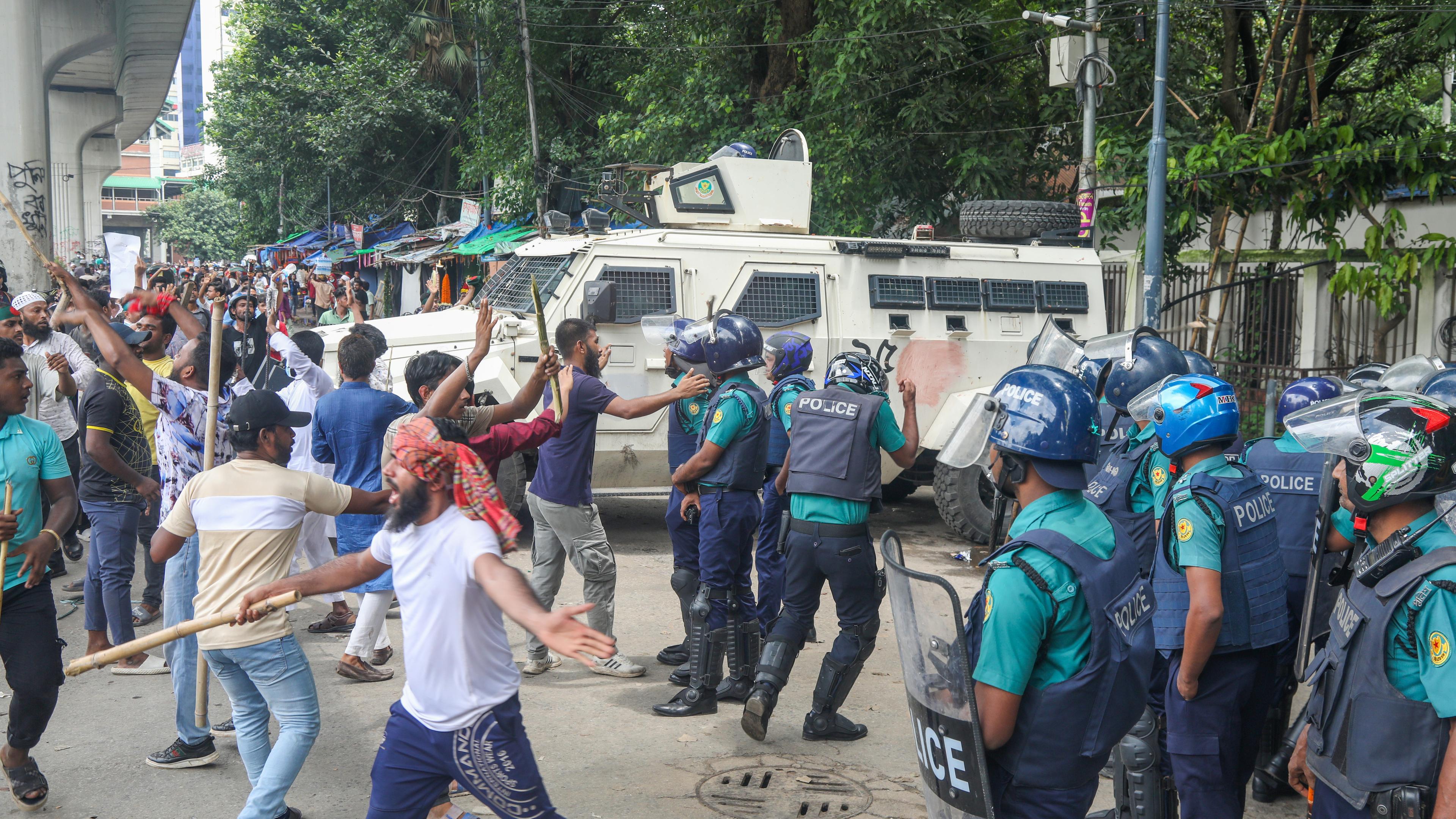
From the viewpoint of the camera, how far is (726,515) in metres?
5.61

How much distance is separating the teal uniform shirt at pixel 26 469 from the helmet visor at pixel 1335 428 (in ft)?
13.9

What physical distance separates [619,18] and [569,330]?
62.4ft

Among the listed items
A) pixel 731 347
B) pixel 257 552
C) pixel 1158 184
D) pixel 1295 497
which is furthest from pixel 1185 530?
pixel 1158 184

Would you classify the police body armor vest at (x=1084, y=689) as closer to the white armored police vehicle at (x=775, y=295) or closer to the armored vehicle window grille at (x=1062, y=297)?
the white armored police vehicle at (x=775, y=295)

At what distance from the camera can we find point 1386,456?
274cm

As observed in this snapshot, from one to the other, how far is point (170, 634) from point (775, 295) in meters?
6.24

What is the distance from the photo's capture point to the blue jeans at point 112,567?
227 inches

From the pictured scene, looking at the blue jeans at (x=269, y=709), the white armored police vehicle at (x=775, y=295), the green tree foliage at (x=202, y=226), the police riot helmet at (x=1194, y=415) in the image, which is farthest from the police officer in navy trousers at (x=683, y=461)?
the green tree foliage at (x=202, y=226)

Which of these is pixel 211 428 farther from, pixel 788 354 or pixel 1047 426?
pixel 1047 426

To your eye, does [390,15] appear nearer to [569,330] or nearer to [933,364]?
[933,364]

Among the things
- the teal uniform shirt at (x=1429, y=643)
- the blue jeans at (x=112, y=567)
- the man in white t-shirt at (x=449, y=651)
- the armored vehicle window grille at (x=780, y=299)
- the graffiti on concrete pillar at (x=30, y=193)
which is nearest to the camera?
the teal uniform shirt at (x=1429, y=643)

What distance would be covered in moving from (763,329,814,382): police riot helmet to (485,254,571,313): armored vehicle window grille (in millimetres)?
3119

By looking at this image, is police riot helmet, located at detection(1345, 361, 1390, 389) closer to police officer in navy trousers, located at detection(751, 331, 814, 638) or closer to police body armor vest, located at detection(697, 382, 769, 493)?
police officer in navy trousers, located at detection(751, 331, 814, 638)

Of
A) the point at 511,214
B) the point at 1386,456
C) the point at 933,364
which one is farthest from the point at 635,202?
the point at 511,214
